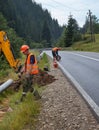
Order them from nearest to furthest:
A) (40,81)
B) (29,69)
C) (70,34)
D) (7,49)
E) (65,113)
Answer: (65,113)
(29,69)
(7,49)
(40,81)
(70,34)

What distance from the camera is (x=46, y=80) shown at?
16906 mm

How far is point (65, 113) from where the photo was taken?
9.95 meters

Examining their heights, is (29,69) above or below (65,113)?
above

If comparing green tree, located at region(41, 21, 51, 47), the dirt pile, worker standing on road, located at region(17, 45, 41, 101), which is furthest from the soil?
green tree, located at region(41, 21, 51, 47)

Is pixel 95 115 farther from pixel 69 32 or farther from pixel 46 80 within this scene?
pixel 69 32

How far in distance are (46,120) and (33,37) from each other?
515 ft

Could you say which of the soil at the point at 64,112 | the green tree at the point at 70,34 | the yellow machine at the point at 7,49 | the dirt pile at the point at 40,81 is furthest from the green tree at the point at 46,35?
the soil at the point at 64,112

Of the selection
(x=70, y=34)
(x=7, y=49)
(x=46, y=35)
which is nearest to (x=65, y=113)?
(x=7, y=49)

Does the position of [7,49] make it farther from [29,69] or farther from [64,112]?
[64,112]

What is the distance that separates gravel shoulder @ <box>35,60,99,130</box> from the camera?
890cm

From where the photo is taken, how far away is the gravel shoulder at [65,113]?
8900 millimetres

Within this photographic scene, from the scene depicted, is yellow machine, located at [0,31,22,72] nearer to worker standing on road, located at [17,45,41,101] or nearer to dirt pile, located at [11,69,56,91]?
dirt pile, located at [11,69,56,91]

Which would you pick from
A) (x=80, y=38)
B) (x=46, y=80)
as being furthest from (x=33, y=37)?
(x=46, y=80)

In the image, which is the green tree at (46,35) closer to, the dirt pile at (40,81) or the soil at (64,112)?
the dirt pile at (40,81)
